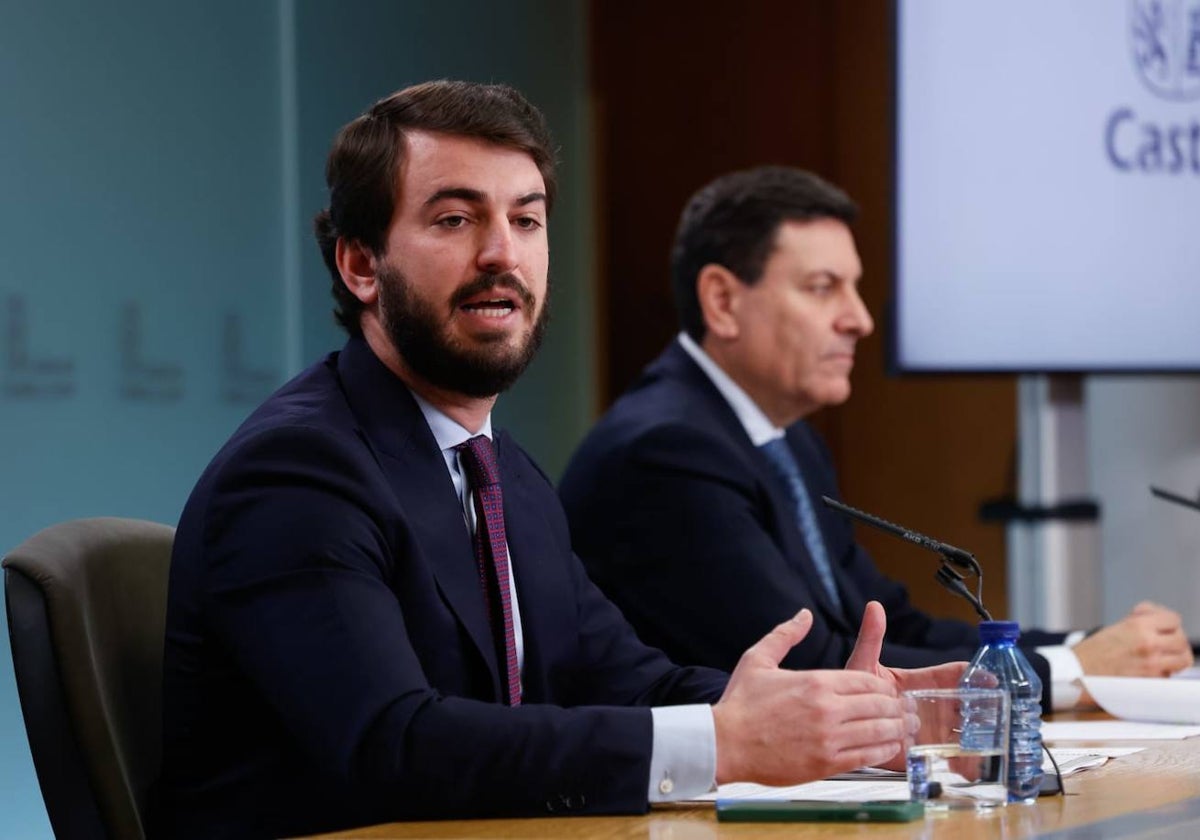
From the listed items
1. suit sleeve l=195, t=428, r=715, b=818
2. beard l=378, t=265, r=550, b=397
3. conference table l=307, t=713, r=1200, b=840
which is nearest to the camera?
conference table l=307, t=713, r=1200, b=840

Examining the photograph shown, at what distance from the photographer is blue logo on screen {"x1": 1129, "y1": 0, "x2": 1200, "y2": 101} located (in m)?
3.55

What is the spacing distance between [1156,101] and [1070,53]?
0.21 metres

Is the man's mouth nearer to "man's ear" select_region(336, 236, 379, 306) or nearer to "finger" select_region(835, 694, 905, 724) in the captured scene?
"man's ear" select_region(336, 236, 379, 306)

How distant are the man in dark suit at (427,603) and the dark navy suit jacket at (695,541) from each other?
475 mm

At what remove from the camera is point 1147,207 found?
354cm

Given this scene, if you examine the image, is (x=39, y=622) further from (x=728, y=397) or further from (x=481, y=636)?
(x=728, y=397)

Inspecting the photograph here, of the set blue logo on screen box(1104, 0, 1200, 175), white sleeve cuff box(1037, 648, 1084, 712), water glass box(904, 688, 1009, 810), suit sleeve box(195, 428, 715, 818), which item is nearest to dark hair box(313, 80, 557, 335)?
suit sleeve box(195, 428, 715, 818)

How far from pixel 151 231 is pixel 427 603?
5.62ft

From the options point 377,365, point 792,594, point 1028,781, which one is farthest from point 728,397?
point 1028,781

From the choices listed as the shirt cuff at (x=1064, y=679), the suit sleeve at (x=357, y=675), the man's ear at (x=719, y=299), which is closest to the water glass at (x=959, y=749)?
the suit sleeve at (x=357, y=675)

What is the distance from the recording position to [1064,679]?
253 centimetres

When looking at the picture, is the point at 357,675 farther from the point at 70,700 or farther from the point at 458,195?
the point at 458,195

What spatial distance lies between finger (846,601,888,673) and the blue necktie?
113cm

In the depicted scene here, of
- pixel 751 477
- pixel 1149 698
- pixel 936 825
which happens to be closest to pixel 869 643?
pixel 936 825
